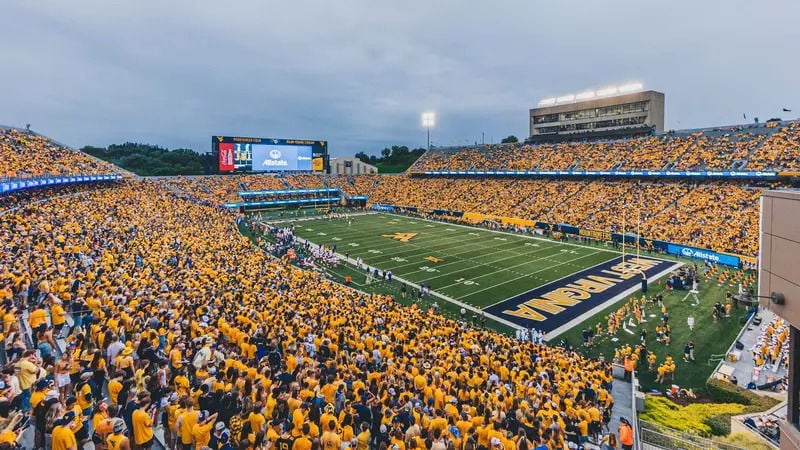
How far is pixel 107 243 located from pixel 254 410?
54.0 feet

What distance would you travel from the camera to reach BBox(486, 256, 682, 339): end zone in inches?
760

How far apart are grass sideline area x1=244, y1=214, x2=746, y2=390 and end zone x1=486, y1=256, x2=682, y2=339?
0.63 meters

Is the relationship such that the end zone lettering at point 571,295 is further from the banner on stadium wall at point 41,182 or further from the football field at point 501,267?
the banner on stadium wall at point 41,182

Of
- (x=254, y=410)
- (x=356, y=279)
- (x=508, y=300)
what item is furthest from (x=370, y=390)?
(x=356, y=279)

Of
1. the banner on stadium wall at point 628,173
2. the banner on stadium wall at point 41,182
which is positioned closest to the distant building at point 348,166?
the banner on stadium wall at point 628,173

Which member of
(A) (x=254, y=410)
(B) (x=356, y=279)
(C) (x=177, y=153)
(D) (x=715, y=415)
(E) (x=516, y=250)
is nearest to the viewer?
(A) (x=254, y=410)

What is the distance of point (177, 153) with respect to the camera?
9294cm

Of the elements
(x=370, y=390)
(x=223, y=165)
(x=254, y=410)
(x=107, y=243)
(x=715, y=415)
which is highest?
(x=223, y=165)

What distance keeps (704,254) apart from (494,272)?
1594cm

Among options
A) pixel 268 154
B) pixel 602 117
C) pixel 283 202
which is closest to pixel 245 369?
pixel 283 202

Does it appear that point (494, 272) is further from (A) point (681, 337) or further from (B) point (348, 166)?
(B) point (348, 166)

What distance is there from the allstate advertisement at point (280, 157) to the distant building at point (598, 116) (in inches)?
1457

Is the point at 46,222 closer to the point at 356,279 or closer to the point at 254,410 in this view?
the point at 356,279

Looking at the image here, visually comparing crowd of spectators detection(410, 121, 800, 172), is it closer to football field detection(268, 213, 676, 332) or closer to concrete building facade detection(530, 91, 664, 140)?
concrete building facade detection(530, 91, 664, 140)
